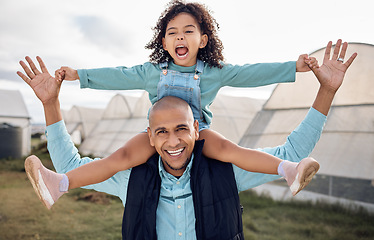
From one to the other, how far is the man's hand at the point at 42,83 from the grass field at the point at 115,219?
4.54m

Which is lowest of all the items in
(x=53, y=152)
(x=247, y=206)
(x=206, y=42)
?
(x=247, y=206)

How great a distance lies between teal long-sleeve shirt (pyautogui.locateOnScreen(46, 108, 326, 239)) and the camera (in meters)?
2.47

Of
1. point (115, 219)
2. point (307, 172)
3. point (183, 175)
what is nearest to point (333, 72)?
point (307, 172)

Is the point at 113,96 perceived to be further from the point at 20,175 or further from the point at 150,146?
the point at 150,146

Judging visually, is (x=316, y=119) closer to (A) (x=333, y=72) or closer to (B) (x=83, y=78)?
(A) (x=333, y=72)

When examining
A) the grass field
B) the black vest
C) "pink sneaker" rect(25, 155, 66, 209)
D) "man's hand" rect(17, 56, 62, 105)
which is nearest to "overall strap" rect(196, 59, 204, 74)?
the black vest

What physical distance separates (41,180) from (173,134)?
899 millimetres

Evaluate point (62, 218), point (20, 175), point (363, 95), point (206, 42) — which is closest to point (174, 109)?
point (206, 42)

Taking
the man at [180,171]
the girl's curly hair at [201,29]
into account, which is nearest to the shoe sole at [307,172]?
the man at [180,171]

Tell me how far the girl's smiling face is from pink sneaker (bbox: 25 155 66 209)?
129 centimetres

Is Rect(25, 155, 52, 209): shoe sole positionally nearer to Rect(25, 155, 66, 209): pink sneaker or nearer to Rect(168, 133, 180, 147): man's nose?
Rect(25, 155, 66, 209): pink sneaker

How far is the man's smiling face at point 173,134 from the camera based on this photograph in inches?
93.7

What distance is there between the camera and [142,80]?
2.89m

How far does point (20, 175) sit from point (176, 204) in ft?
38.9
